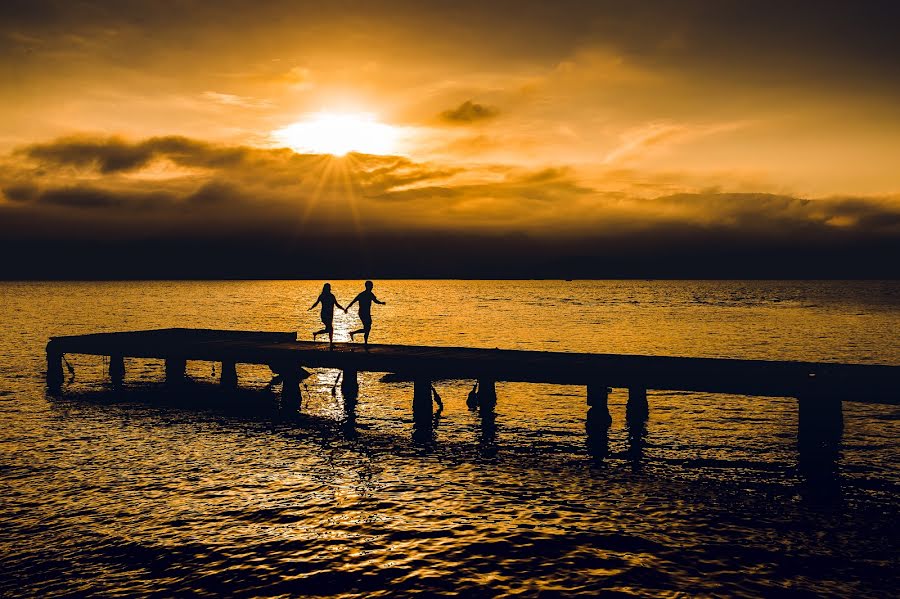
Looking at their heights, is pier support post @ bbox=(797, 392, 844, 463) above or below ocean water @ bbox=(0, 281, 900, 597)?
above

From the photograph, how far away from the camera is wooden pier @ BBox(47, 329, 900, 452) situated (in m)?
18.0

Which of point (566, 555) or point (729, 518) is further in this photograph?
point (729, 518)

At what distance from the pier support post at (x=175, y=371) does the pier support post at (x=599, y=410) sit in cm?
1936

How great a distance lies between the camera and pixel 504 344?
179ft

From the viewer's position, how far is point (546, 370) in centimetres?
2064

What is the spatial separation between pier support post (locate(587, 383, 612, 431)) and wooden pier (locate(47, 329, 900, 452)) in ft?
A: 0.10

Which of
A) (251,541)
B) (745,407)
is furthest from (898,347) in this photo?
(251,541)

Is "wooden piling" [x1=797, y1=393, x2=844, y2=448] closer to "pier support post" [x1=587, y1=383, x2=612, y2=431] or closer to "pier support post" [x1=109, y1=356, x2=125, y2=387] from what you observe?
"pier support post" [x1=587, y1=383, x2=612, y2=431]

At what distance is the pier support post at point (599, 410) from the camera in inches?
845

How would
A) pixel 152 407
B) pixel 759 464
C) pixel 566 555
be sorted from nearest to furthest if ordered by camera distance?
pixel 566 555 → pixel 759 464 → pixel 152 407

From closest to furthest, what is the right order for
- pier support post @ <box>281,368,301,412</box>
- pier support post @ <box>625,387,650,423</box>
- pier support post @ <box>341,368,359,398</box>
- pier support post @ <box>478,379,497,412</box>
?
pier support post @ <box>625,387,650,423</box>
pier support post @ <box>478,379,497,412</box>
pier support post @ <box>281,368,301,412</box>
pier support post @ <box>341,368,359,398</box>

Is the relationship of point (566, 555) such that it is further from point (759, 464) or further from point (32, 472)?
point (32, 472)

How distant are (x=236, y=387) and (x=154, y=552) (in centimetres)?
1984

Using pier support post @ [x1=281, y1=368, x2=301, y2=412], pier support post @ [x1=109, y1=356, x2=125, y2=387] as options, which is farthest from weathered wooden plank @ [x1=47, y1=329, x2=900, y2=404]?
pier support post @ [x1=109, y1=356, x2=125, y2=387]
